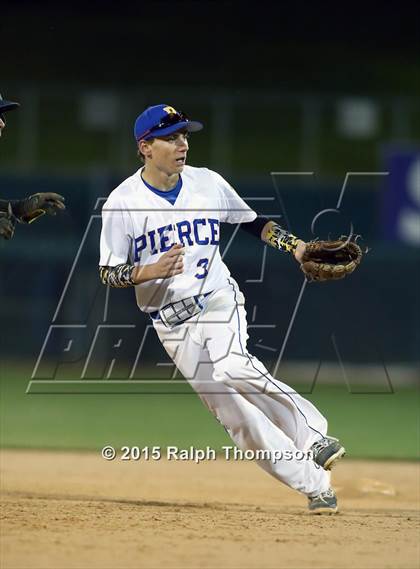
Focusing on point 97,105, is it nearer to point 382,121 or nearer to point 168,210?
point 382,121

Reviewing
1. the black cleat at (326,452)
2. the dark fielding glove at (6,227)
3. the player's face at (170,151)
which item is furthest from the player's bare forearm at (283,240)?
the dark fielding glove at (6,227)

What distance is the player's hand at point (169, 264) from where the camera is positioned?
584 centimetres

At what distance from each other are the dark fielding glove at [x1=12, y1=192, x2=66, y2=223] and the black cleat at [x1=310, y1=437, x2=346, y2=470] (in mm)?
2008

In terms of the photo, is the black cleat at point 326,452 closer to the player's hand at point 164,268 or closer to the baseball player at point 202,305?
the baseball player at point 202,305

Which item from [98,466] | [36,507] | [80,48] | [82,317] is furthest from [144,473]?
[80,48]

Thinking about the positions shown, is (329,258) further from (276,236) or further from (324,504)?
(324,504)

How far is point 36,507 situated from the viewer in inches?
249

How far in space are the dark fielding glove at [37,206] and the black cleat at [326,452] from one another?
201 centimetres

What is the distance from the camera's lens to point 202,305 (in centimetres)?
638

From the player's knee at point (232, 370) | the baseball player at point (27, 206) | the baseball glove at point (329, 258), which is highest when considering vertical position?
the baseball player at point (27, 206)

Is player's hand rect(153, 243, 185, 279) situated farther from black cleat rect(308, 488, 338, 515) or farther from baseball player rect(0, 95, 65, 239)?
black cleat rect(308, 488, 338, 515)

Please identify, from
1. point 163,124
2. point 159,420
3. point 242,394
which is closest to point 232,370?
point 242,394

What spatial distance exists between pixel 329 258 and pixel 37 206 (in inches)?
68.3

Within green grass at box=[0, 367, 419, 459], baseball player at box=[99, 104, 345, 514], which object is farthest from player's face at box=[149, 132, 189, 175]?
green grass at box=[0, 367, 419, 459]
